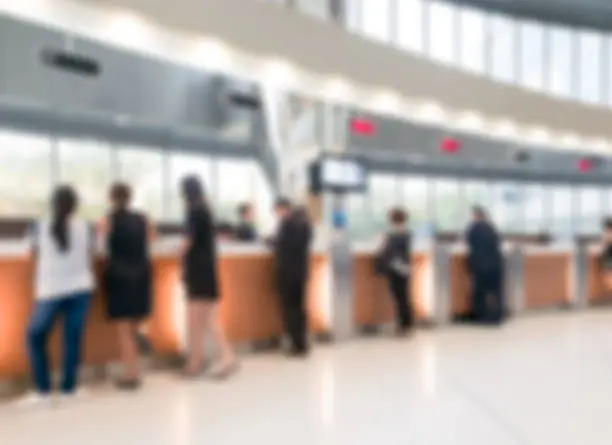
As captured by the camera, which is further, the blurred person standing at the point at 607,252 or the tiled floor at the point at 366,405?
the blurred person standing at the point at 607,252

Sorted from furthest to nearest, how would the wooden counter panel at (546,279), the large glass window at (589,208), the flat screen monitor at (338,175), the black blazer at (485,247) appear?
1. the large glass window at (589,208)
2. the wooden counter panel at (546,279)
3. the flat screen monitor at (338,175)
4. the black blazer at (485,247)

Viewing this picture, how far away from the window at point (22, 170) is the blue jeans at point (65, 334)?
6774mm

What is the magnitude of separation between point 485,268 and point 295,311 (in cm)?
270

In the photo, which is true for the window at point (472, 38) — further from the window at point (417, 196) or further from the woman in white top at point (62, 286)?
the woman in white top at point (62, 286)

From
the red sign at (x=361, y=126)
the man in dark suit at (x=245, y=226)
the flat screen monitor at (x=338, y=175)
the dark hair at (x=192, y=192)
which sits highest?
the red sign at (x=361, y=126)

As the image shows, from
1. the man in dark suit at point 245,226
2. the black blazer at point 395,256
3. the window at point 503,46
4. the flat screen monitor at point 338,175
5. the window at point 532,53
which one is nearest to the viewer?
the black blazer at point 395,256

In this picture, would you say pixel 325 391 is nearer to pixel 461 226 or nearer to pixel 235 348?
pixel 235 348

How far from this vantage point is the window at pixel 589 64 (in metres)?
16.3

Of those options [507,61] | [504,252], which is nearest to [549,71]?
[507,61]

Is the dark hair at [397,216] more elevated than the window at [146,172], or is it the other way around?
the window at [146,172]

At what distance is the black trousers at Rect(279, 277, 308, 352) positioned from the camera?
5.06m

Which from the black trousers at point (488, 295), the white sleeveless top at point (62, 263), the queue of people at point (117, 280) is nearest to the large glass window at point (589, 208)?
the black trousers at point (488, 295)

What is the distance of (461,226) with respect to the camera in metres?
16.5

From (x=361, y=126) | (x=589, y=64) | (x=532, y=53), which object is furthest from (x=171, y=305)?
(x=589, y=64)
